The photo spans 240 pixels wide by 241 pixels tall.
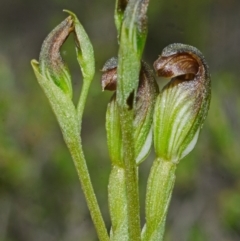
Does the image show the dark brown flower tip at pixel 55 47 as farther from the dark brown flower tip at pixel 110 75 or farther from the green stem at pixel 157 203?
the green stem at pixel 157 203

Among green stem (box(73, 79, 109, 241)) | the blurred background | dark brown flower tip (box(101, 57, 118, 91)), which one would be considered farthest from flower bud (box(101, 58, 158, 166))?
the blurred background

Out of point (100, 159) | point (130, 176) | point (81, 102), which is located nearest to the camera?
point (130, 176)

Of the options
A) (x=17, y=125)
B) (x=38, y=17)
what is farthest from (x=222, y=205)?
(x=38, y=17)

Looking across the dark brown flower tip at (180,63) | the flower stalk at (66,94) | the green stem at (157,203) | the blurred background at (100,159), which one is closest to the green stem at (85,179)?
the flower stalk at (66,94)

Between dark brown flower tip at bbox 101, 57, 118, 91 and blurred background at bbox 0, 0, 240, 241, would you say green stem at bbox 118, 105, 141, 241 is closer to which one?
dark brown flower tip at bbox 101, 57, 118, 91

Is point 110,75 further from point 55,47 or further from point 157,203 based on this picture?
Result: point 157,203

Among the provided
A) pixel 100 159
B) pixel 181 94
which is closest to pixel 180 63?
pixel 181 94

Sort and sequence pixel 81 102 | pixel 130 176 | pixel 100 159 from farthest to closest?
pixel 100 159 → pixel 81 102 → pixel 130 176
